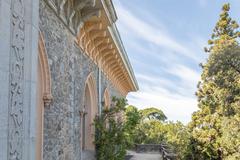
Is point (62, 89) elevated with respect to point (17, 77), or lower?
elevated

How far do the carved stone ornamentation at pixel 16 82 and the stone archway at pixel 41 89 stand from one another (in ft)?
7.22

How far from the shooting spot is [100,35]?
414 inches

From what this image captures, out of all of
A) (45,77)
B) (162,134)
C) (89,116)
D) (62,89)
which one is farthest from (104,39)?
(162,134)

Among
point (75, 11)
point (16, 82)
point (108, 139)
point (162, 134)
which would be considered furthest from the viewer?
point (162, 134)

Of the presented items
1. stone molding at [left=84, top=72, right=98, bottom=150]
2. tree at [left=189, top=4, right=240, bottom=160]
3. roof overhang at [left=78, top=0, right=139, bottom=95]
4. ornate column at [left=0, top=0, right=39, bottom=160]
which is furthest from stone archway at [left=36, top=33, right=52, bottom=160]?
tree at [left=189, top=4, right=240, bottom=160]

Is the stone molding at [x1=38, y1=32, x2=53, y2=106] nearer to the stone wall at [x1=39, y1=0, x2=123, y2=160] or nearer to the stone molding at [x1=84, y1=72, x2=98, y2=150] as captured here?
the stone wall at [x1=39, y1=0, x2=123, y2=160]

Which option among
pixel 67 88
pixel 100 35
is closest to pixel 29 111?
pixel 67 88

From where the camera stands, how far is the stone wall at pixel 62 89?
20.8 ft

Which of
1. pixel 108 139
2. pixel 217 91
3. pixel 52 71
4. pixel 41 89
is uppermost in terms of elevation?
pixel 217 91

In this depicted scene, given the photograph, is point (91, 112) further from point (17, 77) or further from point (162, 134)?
point (162, 134)

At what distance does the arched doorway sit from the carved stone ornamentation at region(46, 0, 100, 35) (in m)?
2.49

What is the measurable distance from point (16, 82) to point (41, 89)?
261cm

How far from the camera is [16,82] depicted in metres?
3.66

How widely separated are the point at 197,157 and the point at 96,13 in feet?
40.5
